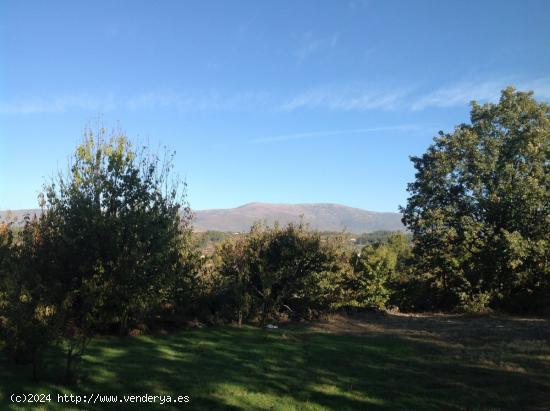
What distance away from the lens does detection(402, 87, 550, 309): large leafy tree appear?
18562 millimetres

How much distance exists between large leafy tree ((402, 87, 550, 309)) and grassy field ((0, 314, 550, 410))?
6109 millimetres

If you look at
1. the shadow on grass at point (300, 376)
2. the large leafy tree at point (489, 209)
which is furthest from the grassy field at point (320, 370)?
the large leafy tree at point (489, 209)

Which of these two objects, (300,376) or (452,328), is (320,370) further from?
(452,328)

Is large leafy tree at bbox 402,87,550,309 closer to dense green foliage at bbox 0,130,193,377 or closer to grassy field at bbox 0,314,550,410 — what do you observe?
grassy field at bbox 0,314,550,410

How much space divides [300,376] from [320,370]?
612mm

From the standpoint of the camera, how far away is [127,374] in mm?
8430

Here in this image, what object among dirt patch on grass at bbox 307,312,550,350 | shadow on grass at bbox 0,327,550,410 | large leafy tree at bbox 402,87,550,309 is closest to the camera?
shadow on grass at bbox 0,327,550,410

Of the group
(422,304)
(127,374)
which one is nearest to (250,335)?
(127,374)

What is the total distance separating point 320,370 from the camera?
8.91 metres

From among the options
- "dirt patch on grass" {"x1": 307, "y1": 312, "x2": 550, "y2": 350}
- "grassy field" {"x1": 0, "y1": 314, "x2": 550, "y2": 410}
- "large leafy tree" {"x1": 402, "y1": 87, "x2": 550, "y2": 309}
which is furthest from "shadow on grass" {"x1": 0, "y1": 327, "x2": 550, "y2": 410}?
"large leafy tree" {"x1": 402, "y1": 87, "x2": 550, "y2": 309}

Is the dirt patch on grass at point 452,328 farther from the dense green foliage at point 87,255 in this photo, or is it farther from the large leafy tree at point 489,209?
the dense green foliage at point 87,255

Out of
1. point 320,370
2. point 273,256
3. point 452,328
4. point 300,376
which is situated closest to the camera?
point 300,376

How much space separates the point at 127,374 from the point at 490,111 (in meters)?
18.3

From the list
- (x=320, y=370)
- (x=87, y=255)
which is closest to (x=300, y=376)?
(x=320, y=370)
